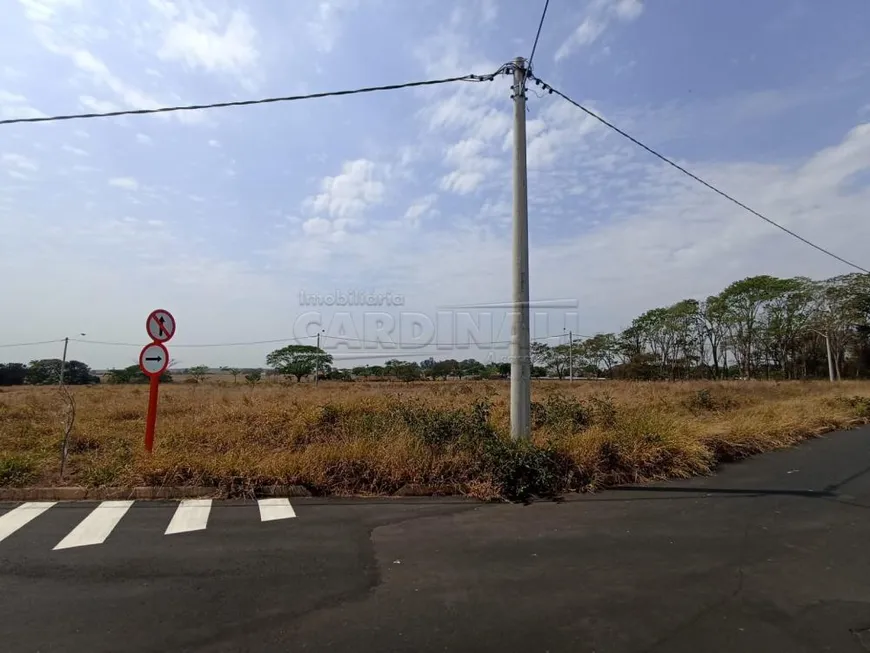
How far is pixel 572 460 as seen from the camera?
7324 mm

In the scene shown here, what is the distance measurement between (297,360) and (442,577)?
66.5 meters

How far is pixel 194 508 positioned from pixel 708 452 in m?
7.98

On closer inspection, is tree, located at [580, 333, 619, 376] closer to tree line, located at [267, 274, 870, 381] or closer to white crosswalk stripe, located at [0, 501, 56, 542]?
tree line, located at [267, 274, 870, 381]

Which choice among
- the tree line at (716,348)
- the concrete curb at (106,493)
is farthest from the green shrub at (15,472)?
the tree line at (716,348)

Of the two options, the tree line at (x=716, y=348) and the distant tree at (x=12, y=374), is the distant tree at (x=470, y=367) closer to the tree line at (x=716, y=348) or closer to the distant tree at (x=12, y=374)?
the tree line at (x=716, y=348)

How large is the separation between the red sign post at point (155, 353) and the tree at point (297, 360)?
56.4 meters

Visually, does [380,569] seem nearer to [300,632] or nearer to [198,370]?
[300,632]

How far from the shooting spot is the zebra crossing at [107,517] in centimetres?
498

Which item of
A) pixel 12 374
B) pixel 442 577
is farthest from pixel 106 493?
pixel 12 374

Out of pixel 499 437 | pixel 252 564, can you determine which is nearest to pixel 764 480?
pixel 499 437

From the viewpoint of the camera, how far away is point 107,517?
5.63 m

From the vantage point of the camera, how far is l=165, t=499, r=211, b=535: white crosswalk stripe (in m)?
5.27

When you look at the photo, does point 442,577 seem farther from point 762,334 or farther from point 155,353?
point 762,334

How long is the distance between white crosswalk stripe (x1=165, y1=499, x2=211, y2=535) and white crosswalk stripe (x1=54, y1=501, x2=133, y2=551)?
0.56 m
